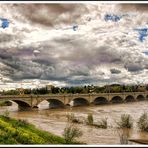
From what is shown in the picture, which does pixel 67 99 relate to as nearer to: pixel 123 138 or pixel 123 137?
pixel 123 137

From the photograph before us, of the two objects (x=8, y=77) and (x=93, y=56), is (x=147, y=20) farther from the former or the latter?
(x=8, y=77)

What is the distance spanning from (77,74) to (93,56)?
1.83 ft

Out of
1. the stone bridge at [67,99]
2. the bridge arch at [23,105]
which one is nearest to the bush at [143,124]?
the stone bridge at [67,99]

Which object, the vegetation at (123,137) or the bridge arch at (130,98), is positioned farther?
the bridge arch at (130,98)

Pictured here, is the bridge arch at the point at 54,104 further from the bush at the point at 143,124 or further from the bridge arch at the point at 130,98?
the bush at the point at 143,124

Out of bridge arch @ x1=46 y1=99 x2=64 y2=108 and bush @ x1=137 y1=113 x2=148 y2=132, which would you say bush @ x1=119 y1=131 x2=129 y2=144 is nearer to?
bush @ x1=137 y1=113 x2=148 y2=132

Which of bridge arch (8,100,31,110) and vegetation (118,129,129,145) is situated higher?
bridge arch (8,100,31,110)

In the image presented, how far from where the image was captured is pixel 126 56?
874 cm

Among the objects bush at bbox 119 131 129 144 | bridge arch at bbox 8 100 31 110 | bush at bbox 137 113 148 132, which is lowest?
bush at bbox 119 131 129 144

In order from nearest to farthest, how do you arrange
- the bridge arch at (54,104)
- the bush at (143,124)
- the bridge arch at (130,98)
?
the bush at (143,124)
the bridge arch at (130,98)
the bridge arch at (54,104)

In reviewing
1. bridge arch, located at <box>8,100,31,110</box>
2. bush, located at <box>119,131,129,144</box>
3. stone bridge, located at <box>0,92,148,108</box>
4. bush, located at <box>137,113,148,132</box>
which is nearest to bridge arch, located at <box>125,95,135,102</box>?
stone bridge, located at <box>0,92,148,108</box>

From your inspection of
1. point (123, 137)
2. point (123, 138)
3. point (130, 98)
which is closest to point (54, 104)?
point (130, 98)

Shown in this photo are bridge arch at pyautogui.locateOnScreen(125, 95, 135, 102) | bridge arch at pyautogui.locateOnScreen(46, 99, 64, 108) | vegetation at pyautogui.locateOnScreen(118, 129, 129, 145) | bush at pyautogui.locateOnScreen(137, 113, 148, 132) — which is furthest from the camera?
bridge arch at pyautogui.locateOnScreen(46, 99, 64, 108)

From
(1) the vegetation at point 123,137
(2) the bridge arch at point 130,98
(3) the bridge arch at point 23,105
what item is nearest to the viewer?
(1) the vegetation at point 123,137
